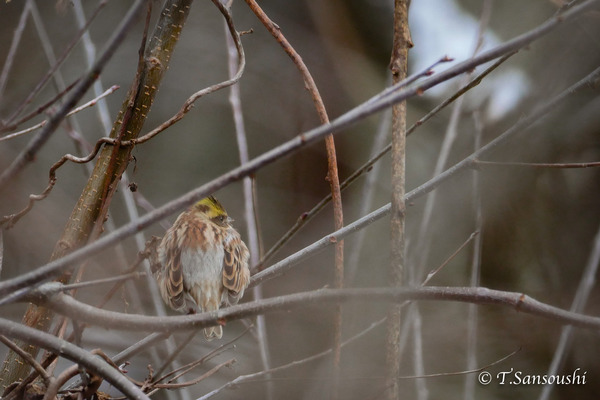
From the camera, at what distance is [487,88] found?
5.29 metres

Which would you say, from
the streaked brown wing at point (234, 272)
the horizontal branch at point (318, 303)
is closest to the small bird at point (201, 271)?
the streaked brown wing at point (234, 272)

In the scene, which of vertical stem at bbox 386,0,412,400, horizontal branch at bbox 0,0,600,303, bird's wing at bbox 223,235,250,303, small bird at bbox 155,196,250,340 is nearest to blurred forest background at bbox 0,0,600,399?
small bird at bbox 155,196,250,340

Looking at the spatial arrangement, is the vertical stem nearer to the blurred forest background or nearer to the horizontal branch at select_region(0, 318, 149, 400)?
the horizontal branch at select_region(0, 318, 149, 400)

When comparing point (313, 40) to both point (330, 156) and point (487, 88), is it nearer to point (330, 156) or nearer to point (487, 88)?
point (487, 88)

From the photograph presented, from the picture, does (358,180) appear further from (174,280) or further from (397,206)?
(397,206)

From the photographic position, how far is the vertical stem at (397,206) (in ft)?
5.27

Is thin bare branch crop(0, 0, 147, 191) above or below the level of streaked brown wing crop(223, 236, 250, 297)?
below

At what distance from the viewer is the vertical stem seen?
63.3 inches

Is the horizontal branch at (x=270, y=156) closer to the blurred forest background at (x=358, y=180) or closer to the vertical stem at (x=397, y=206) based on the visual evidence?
the vertical stem at (x=397, y=206)

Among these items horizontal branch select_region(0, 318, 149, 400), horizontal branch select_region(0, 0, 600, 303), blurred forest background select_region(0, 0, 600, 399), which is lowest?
horizontal branch select_region(0, 318, 149, 400)

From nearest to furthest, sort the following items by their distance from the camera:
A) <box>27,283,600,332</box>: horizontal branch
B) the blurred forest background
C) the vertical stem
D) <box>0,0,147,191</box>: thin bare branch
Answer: <box>0,0,147,191</box>: thin bare branch, <box>27,283,600,332</box>: horizontal branch, the vertical stem, the blurred forest background

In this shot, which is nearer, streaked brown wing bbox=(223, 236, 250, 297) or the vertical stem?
the vertical stem

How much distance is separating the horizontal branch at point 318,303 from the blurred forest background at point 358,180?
2492 mm

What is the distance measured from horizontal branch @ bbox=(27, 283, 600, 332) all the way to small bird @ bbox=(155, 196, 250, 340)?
127 centimetres
